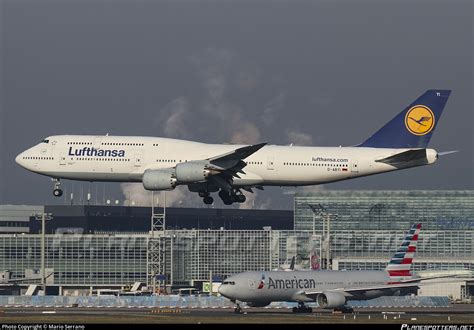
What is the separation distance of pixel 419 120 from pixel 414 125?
86cm

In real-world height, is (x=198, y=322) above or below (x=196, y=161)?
below

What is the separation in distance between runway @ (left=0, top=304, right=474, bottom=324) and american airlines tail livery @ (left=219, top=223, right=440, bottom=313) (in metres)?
1.31

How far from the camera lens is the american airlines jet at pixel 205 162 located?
102m

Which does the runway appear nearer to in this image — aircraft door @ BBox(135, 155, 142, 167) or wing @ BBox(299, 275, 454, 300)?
wing @ BBox(299, 275, 454, 300)

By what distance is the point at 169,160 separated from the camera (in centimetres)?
10475

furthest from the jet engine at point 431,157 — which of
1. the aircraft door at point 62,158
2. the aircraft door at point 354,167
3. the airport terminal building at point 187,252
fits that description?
the airport terminal building at point 187,252

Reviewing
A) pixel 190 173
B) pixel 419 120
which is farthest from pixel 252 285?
pixel 419 120

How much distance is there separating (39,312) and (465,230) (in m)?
97.6

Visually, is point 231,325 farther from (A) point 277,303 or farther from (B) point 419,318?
(A) point 277,303

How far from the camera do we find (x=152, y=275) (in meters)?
166

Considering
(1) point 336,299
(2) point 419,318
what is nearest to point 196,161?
(1) point 336,299

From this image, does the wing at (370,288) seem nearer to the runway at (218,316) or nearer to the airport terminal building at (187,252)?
the runway at (218,316)

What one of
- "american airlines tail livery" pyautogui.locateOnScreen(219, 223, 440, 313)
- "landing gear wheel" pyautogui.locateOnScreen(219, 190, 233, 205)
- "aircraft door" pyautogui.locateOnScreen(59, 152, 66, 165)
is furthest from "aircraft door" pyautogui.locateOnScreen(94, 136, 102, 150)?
"american airlines tail livery" pyautogui.locateOnScreen(219, 223, 440, 313)

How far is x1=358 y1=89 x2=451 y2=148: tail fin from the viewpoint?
109 metres
